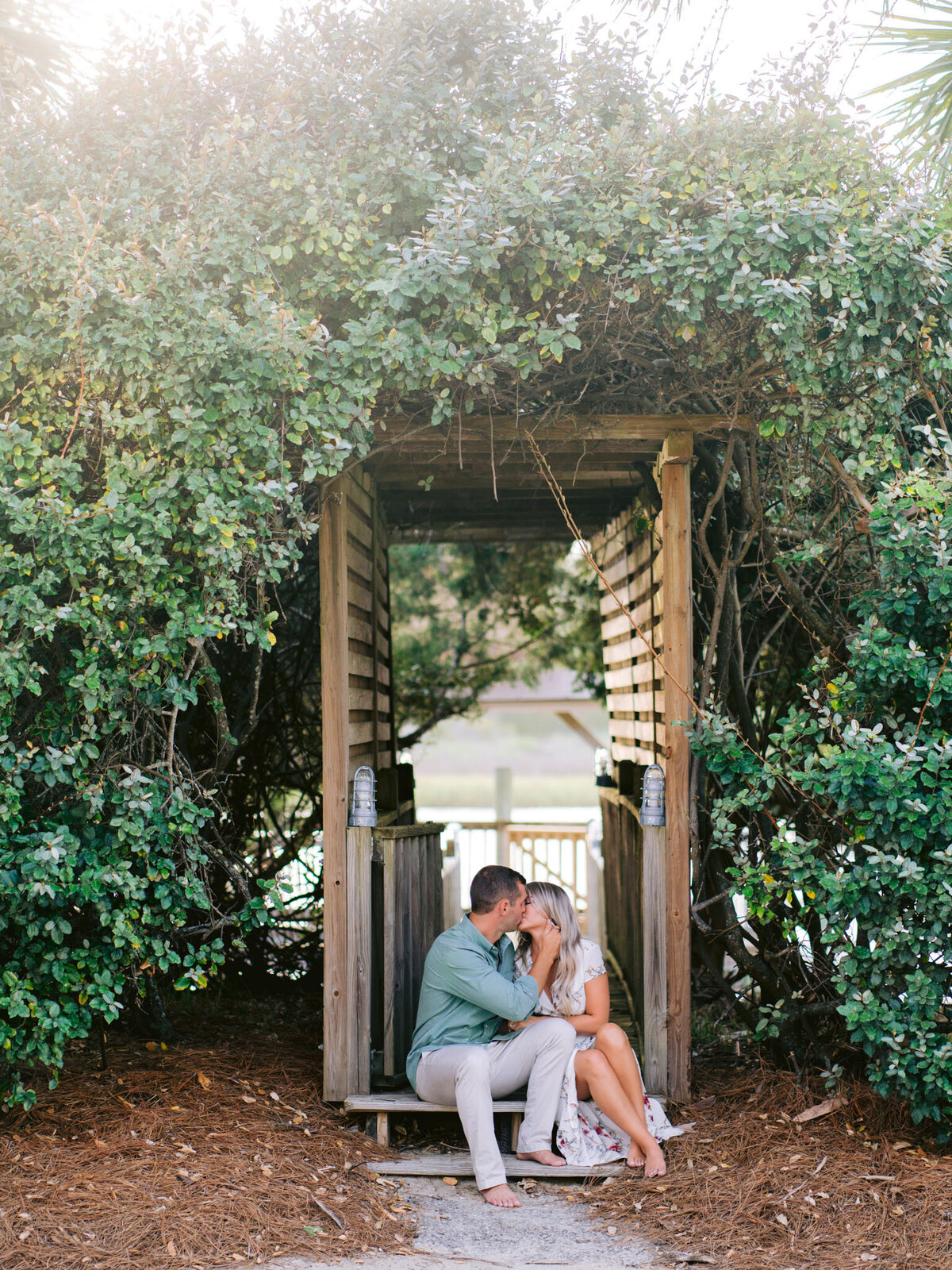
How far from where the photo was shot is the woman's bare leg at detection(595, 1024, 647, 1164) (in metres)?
3.82

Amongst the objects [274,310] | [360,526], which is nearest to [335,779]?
[360,526]

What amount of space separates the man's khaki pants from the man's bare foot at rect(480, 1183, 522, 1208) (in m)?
0.08

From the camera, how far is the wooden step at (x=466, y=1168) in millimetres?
3756

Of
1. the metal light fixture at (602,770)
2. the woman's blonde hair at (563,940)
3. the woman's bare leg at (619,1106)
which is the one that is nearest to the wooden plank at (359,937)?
the woman's blonde hair at (563,940)

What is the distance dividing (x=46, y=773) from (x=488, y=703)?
24.0 feet

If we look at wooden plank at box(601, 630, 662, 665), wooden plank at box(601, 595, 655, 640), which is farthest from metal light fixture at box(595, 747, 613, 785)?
wooden plank at box(601, 595, 655, 640)

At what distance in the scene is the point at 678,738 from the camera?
4.25 m

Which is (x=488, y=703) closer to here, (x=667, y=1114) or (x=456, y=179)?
(x=667, y=1114)

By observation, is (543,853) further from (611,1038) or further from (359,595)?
(611,1038)

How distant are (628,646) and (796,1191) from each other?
2.91m

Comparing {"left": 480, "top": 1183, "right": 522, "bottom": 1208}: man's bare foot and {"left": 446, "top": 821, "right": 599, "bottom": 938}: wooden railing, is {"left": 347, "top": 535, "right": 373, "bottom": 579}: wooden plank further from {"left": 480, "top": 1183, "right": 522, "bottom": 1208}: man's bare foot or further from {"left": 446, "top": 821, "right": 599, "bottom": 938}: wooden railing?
{"left": 446, "top": 821, "right": 599, "bottom": 938}: wooden railing

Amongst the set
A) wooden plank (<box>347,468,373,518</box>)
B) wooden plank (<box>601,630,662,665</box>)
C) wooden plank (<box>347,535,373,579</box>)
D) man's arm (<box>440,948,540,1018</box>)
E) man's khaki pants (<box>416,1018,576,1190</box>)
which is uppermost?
wooden plank (<box>347,468,373,518</box>)

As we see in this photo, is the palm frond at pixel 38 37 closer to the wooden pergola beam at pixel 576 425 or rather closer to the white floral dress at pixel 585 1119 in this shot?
the wooden pergola beam at pixel 576 425

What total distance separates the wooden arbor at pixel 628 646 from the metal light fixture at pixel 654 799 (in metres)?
0.06
